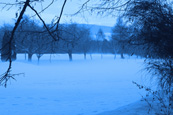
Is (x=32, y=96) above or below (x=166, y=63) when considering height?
below

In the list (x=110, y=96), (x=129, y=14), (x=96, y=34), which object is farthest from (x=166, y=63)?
(x=96, y=34)

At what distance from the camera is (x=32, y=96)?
316 inches

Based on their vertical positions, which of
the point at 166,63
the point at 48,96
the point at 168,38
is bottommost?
the point at 48,96

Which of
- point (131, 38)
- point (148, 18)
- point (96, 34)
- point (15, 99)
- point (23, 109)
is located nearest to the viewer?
point (148, 18)

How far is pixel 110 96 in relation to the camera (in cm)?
806

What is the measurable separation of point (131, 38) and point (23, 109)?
452 centimetres

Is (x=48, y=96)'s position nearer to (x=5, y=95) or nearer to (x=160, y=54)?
(x=5, y=95)

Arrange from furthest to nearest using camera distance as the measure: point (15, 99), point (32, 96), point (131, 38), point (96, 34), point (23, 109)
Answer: point (96, 34) → point (32, 96) → point (15, 99) → point (23, 109) → point (131, 38)

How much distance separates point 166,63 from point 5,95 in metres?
7.21

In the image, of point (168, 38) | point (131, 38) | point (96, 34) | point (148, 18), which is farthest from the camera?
point (96, 34)

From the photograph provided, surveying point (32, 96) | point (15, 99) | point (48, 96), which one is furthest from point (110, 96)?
point (15, 99)

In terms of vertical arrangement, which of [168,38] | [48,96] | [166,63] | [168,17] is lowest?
[48,96]

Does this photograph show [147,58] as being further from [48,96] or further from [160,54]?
[48,96]

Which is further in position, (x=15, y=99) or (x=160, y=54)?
(x=15, y=99)
